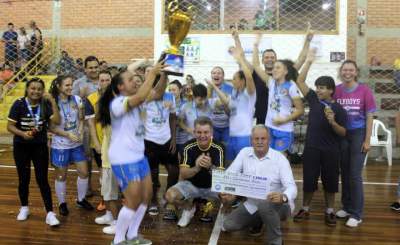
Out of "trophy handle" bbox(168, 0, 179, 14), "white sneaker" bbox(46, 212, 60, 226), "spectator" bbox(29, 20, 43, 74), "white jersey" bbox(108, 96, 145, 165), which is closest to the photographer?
"white jersey" bbox(108, 96, 145, 165)

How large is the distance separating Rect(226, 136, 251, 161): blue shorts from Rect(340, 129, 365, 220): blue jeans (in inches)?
34.5

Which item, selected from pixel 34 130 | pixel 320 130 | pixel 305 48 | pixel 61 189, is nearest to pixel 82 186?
pixel 61 189

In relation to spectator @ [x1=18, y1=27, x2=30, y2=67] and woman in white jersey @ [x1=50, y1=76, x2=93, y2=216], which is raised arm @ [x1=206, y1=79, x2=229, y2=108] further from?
spectator @ [x1=18, y1=27, x2=30, y2=67]

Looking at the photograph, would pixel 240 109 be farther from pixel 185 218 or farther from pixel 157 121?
pixel 185 218

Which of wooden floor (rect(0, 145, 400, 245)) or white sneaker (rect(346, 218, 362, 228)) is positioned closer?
wooden floor (rect(0, 145, 400, 245))

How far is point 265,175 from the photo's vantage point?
3.15 meters

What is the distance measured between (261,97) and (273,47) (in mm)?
4657

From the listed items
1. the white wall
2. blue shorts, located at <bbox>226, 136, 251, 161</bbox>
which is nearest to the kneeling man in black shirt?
blue shorts, located at <bbox>226, 136, 251, 161</bbox>

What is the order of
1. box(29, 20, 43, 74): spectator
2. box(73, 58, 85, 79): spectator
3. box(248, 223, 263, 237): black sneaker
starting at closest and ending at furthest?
1. box(248, 223, 263, 237): black sneaker
2. box(73, 58, 85, 79): spectator
3. box(29, 20, 43, 74): spectator

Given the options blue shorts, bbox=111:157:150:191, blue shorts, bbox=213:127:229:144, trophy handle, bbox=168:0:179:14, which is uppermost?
trophy handle, bbox=168:0:179:14

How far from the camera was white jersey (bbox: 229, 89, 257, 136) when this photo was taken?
3.99m

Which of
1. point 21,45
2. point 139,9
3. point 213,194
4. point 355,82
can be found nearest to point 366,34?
point 139,9

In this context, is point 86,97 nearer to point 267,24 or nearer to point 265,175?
point 265,175

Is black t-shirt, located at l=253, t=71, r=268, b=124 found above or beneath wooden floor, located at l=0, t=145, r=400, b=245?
above
